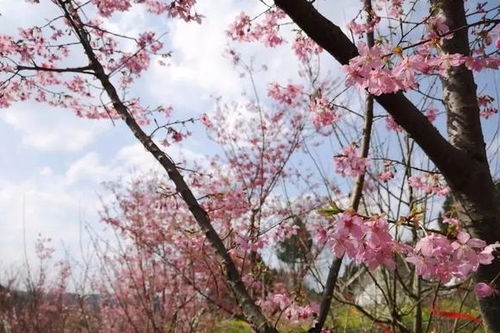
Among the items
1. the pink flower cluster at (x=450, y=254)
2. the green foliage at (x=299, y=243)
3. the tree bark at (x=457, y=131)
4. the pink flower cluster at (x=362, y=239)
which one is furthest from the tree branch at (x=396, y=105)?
the green foliage at (x=299, y=243)

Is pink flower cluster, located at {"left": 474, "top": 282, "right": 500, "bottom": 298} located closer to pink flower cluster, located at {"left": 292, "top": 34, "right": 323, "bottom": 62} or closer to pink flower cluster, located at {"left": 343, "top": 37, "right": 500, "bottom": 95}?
pink flower cluster, located at {"left": 343, "top": 37, "right": 500, "bottom": 95}

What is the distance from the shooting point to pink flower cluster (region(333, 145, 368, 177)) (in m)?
2.62

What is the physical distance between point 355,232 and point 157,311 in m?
4.41

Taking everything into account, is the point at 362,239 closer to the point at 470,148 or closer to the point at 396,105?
the point at 396,105

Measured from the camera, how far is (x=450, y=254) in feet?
5.03

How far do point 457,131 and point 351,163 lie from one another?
0.88 metres

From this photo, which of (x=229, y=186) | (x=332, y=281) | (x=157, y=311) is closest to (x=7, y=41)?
(x=157, y=311)

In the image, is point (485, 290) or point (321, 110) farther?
point (321, 110)

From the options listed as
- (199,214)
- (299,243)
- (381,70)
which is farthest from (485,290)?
(299,243)

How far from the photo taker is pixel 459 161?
5.41ft

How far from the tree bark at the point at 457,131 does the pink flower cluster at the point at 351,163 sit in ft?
2.31

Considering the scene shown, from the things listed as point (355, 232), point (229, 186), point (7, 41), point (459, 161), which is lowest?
point (355, 232)

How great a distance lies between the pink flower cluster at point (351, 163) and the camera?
262 centimetres

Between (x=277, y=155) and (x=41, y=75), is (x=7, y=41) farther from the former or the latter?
(x=277, y=155)
